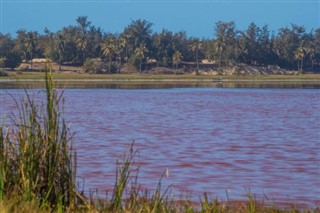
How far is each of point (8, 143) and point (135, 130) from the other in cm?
1564

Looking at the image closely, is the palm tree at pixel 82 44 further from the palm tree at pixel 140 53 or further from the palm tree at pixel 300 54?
the palm tree at pixel 300 54

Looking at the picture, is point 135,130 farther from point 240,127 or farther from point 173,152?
point 173,152

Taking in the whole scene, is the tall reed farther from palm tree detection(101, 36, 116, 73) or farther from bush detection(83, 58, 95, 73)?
palm tree detection(101, 36, 116, 73)

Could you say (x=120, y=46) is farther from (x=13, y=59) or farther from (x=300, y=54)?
(x=300, y=54)

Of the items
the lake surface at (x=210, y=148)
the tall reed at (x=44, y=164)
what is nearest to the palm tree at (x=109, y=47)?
the lake surface at (x=210, y=148)

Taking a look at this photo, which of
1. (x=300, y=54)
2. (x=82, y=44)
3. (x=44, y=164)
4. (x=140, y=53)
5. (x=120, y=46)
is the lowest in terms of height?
(x=300, y=54)

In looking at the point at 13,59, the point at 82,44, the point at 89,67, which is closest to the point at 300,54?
the point at 82,44

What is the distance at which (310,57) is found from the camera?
12962cm

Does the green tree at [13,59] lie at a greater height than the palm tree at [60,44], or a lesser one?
lesser

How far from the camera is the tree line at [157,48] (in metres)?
118

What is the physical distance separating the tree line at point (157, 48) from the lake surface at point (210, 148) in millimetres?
79095

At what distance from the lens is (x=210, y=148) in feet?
66.8

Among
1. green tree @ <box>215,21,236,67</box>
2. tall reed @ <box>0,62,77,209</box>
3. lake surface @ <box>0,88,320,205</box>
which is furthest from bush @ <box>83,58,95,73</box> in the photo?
tall reed @ <box>0,62,77,209</box>

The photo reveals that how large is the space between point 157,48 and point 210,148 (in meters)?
106
